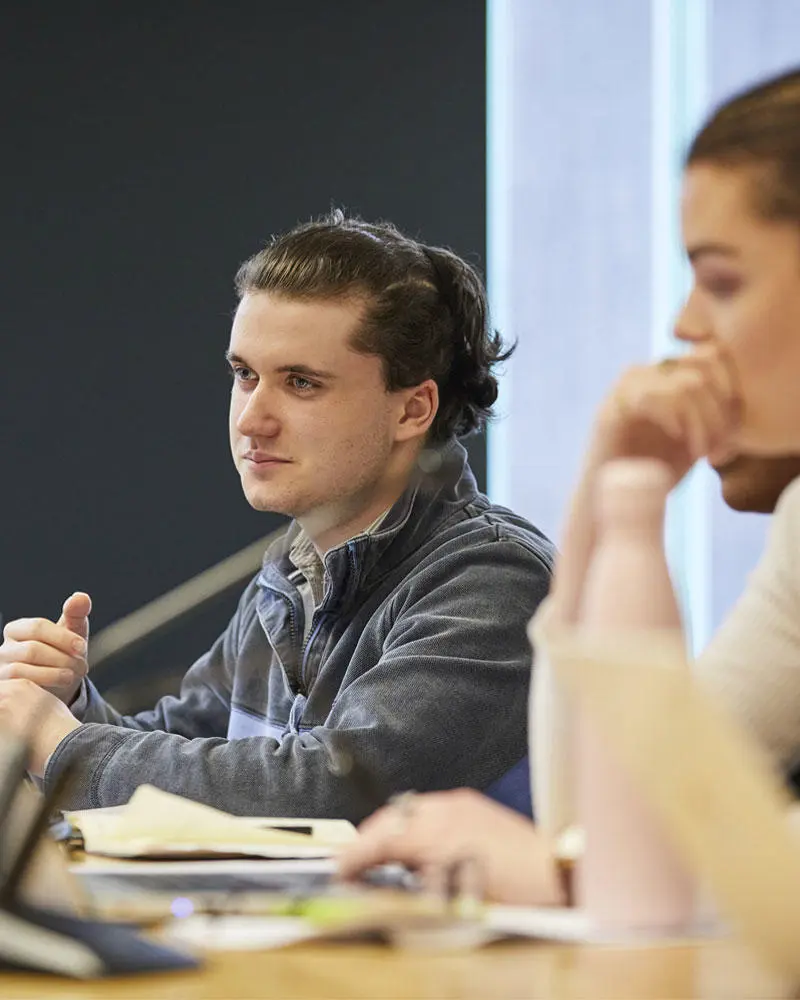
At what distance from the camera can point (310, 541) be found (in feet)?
7.54

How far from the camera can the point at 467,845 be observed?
969mm

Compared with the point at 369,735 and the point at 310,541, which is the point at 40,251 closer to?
the point at 310,541

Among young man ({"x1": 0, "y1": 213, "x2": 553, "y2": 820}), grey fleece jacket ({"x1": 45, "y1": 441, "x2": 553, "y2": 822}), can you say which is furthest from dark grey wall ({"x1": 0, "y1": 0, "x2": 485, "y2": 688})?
grey fleece jacket ({"x1": 45, "y1": 441, "x2": 553, "y2": 822})

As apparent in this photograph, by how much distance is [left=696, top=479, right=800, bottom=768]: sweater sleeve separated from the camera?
1.05 meters

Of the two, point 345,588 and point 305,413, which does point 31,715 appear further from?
point 305,413

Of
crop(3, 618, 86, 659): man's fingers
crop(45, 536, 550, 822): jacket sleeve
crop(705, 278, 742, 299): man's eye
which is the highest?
crop(705, 278, 742, 299): man's eye

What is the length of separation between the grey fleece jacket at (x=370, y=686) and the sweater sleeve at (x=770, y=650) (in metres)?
0.53

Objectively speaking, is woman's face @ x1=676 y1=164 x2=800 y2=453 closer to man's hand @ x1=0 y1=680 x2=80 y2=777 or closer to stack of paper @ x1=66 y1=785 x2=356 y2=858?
stack of paper @ x1=66 y1=785 x2=356 y2=858

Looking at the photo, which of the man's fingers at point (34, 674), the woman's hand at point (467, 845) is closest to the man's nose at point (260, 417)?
the man's fingers at point (34, 674)

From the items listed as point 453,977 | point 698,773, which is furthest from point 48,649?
point 698,773

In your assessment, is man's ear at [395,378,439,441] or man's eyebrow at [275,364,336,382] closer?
man's eyebrow at [275,364,336,382]

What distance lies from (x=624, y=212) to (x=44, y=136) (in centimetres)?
157

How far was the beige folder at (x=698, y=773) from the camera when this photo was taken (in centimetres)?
65

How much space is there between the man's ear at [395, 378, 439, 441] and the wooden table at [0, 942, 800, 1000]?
5.07 feet
